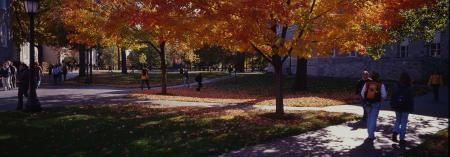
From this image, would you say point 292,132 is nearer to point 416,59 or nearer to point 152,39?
point 152,39

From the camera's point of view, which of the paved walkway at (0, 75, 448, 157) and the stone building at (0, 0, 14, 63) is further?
the stone building at (0, 0, 14, 63)

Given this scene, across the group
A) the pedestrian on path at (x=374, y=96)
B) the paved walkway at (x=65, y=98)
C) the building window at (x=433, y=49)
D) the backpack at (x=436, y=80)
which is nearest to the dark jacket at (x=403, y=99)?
the pedestrian on path at (x=374, y=96)

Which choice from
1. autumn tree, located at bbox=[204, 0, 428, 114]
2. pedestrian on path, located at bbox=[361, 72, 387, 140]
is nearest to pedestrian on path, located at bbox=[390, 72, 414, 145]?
pedestrian on path, located at bbox=[361, 72, 387, 140]

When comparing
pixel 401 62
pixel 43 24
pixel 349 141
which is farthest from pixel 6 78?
pixel 401 62

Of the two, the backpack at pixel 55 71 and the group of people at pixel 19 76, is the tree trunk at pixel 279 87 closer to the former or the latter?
the group of people at pixel 19 76

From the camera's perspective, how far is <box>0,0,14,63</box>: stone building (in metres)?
35.3

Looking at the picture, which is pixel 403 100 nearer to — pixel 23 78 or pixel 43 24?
pixel 23 78

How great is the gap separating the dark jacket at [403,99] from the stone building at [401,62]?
1879 centimetres

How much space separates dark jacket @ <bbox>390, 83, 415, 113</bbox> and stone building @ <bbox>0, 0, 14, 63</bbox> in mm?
31925

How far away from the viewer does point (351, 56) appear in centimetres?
4025

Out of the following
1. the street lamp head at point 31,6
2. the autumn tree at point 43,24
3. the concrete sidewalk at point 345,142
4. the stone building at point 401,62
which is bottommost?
the concrete sidewalk at point 345,142

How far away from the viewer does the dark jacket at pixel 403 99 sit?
432 inches

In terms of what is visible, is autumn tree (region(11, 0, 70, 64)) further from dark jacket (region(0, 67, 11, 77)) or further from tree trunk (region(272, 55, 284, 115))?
tree trunk (region(272, 55, 284, 115))

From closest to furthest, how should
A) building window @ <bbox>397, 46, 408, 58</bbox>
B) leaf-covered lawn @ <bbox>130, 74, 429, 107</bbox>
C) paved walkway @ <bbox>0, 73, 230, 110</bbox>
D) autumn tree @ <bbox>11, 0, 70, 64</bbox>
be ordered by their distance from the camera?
paved walkway @ <bbox>0, 73, 230, 110</bbox>, leaf-covered lawn @ <bbox>130, 74, 429, 107</bbox>, building window @ <bbox>397, 46, 408, 58</bbox>, autumn tree @ <bbox>11, 0, 70, 64</bbox>
